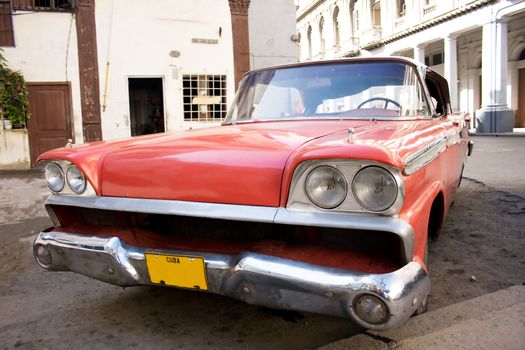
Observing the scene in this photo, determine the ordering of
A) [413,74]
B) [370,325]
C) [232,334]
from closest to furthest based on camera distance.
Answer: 1. [370,325]
2. [232,334]
3. [413,74]

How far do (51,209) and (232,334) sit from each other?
1194 mm

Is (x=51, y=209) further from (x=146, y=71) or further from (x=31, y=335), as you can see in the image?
(x=146, y=71)

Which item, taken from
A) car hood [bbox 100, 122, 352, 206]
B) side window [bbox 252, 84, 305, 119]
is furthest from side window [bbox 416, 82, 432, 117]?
car hood [bbox 100, 122, 352, 206]

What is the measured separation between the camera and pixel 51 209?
8.11ft

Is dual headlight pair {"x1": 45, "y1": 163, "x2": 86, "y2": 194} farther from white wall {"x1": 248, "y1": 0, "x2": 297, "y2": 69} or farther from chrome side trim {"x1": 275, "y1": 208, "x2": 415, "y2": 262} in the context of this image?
white wall {"x1": 248, "y1": 0, "x2": 297, "y2": 69}

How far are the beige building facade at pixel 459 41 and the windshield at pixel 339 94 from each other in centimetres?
1565

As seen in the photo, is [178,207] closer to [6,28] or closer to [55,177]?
[55,177]

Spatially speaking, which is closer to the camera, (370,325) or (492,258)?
(370,325)

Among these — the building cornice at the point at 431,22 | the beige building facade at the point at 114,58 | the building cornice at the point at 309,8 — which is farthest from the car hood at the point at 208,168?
the building cornice at the point at 309,8

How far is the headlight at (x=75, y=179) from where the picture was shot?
7.64 ft

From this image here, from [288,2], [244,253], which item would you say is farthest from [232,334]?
[288,2]

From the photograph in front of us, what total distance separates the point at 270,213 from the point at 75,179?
1.14m

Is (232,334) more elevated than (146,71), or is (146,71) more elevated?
(146,71)

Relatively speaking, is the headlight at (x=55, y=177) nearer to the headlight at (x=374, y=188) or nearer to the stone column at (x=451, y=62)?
the headlight at (x=374, y=188)
